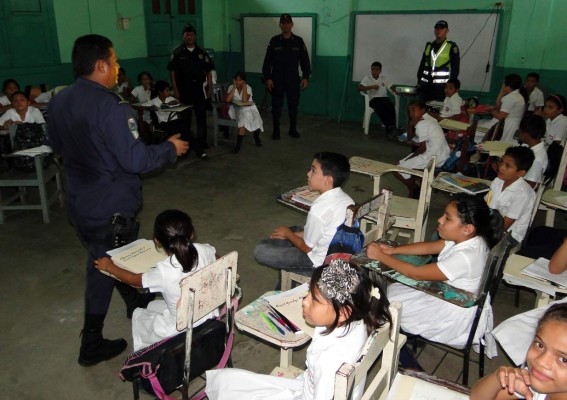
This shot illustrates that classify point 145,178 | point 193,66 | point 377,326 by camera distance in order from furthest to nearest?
1. point 193,66
2. point 145,178
3. point 377,326

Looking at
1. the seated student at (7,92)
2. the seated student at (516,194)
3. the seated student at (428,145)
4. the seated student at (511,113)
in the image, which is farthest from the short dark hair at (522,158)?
the seated student at (7,92)

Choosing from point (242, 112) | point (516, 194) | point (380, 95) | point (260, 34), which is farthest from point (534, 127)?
point (260, 34)

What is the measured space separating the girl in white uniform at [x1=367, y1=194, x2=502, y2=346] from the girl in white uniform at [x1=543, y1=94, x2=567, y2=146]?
2.95 metres

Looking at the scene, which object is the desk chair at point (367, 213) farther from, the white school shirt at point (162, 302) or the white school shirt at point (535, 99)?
the white school shirt at point (535, 99)

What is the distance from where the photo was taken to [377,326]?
1524 mm

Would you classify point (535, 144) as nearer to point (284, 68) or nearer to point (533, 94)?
point (533, 94)

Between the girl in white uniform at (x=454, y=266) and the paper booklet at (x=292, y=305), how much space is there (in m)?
0.43

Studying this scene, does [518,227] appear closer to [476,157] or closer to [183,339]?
[476,157]

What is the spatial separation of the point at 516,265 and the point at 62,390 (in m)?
2.47

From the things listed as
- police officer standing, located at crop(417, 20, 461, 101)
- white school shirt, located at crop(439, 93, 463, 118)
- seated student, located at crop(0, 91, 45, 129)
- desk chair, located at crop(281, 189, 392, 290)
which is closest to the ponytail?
desk chair, located at crop(281, 189, 392, 290)

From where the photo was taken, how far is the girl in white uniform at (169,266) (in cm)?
211

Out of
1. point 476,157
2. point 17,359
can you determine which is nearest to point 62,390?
point 17,359

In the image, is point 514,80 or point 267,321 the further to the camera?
point 514,80

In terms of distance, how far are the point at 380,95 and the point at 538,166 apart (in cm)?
450
